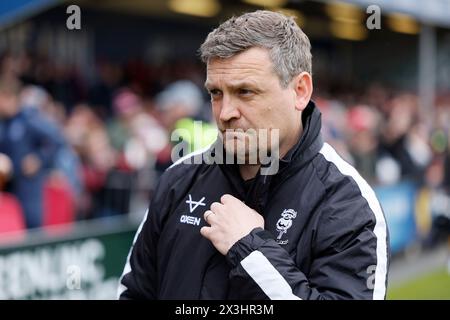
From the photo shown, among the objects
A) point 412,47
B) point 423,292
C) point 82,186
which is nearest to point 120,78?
point 82,186

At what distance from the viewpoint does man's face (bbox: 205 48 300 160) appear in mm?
2330

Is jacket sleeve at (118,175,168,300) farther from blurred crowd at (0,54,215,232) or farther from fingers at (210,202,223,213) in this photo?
blurred crowd at (0,54,215,232)

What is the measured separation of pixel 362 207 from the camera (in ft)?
7.63

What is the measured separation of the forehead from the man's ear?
Result: 11 centimetres

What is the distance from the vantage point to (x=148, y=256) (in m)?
2.65

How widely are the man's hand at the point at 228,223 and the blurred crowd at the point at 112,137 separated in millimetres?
4216

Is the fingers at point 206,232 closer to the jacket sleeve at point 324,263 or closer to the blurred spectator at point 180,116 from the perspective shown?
the jacket sleeve at point 324,263

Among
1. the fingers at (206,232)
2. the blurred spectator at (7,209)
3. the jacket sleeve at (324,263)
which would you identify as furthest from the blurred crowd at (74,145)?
the jacket sleeve at (324,263)

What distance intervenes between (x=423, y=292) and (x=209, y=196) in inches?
274

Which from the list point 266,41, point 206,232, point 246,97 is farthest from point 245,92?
point 206,232

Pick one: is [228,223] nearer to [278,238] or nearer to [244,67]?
[278,238]

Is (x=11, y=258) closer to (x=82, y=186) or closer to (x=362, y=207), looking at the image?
(x=82, y=186)

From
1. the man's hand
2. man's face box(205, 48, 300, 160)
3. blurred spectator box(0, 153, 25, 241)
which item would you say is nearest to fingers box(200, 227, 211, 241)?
the man's hand

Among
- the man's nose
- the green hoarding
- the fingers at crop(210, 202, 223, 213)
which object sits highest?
the man's nose
